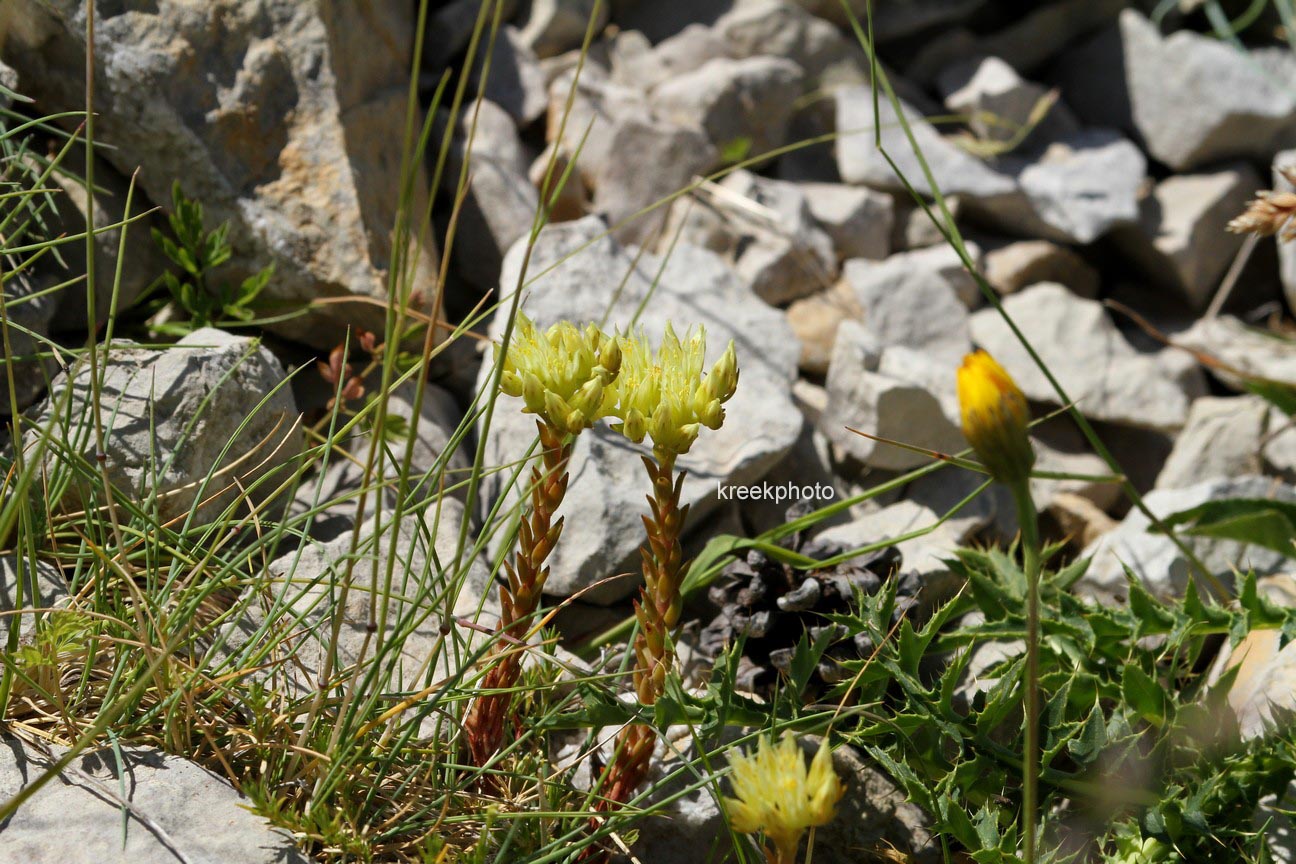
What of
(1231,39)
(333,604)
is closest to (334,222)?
(333,604)

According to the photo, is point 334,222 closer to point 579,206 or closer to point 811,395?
point 579,206

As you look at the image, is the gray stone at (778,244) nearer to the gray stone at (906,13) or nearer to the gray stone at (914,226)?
the gray stone at (914,226)

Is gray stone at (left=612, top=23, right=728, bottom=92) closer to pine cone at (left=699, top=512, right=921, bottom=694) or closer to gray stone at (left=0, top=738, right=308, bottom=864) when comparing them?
pine cone at (left=699, top=512, right=921, bottom=694)

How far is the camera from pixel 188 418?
72.5 inches

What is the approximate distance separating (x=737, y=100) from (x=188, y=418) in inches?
79.6

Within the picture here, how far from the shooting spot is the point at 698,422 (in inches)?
56.2

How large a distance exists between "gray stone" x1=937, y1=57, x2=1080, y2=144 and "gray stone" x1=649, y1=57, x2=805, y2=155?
1.92 feet

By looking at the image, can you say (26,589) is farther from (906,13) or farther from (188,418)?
(906,13)

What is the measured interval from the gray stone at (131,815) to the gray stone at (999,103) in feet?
9.97

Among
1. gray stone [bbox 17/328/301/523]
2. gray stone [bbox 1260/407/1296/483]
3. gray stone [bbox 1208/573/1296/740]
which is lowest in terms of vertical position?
gray stone [bbox 1260/407/1296/483]

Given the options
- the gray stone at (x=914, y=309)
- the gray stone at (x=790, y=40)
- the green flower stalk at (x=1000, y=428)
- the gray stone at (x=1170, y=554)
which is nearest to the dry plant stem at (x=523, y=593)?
the green flower stalk at (x=1000, y=428)

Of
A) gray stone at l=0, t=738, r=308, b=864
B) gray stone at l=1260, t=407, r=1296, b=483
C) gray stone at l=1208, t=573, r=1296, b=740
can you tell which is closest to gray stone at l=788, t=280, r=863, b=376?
gray stone at l=1260, t=407, r=1296, b=483

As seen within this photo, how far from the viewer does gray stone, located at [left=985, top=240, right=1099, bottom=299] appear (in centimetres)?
327

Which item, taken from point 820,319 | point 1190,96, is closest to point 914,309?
point 820,319
